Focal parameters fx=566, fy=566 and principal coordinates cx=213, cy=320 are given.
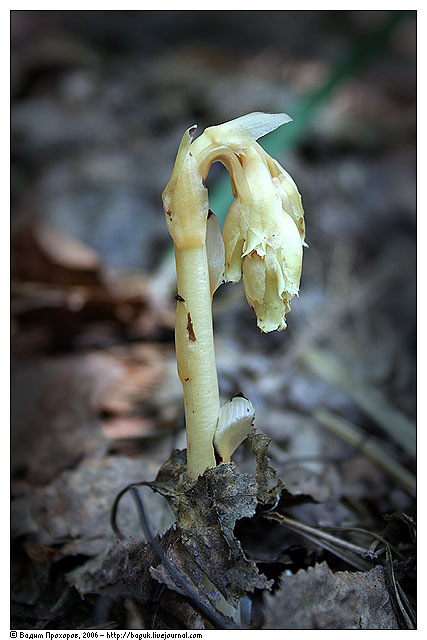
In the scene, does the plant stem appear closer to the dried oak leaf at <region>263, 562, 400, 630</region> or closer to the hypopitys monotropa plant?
the hypopitys monotropa plant

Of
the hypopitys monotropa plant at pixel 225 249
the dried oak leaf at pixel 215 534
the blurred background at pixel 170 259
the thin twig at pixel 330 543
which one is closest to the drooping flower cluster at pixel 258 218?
the hypopitys monotropa plant at pixel 225 249

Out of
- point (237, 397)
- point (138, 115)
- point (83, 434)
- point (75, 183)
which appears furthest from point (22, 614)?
point (138, 115)

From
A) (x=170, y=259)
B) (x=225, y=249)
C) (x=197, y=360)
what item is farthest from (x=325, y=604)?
(x=170, y=259)

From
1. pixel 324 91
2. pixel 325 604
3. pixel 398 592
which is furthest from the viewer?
pixel 324 91

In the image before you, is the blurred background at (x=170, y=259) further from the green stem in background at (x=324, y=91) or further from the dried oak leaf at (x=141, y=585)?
the dried oak leaf at (x=141, y=585)

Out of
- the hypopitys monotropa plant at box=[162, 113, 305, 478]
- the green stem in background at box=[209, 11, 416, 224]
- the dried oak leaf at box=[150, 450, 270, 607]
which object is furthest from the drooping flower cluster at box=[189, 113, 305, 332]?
the green stem in background at box=[209, 11, 416, 224]

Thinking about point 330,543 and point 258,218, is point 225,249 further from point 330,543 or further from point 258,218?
point 330,543
